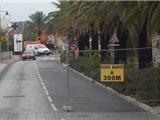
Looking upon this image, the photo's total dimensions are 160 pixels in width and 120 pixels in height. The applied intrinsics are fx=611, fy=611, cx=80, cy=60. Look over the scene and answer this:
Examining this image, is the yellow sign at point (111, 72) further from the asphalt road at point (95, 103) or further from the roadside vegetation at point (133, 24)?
the roadside vegetation at point (133, 24)

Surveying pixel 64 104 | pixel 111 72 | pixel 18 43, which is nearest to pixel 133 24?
pixel 111 72

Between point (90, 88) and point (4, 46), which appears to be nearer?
point (90, 88)

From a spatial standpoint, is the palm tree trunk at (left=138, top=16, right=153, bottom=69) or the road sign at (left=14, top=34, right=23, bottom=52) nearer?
the palm tree trunk at (left=138, top=16, right=153, bottom=69)

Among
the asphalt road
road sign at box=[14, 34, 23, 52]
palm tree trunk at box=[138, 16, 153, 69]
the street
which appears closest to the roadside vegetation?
palm tree trunk at box=[138, 16, 153, 69]

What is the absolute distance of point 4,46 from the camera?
4294 inches

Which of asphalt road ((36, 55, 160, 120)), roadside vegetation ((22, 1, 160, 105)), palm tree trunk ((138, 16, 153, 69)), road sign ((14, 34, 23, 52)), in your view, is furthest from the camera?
road sign ((14, 34, 23, 52))

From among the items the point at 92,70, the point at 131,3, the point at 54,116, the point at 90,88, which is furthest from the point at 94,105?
the point at 92,70

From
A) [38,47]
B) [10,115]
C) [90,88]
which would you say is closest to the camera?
[10,115]

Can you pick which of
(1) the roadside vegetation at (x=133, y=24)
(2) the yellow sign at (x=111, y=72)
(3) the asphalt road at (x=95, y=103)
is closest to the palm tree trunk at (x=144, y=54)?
(1) the roadside vegetation at (x=133, y=24)

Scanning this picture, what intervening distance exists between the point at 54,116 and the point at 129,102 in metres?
5.04

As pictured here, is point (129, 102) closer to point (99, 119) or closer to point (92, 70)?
point (99, 119)

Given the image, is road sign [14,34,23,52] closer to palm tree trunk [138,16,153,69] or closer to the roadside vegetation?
the roadside vegetation

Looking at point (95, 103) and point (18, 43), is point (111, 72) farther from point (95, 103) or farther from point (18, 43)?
point (18, 43)

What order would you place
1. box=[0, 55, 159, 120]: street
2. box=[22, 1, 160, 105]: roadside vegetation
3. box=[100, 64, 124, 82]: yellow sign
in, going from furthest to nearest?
box=[100, 64, 124, 82]: yellow sign → box=[0, 55, 159, 120]: street → box=[22, 1, 160, 105]: roadside vegetation
